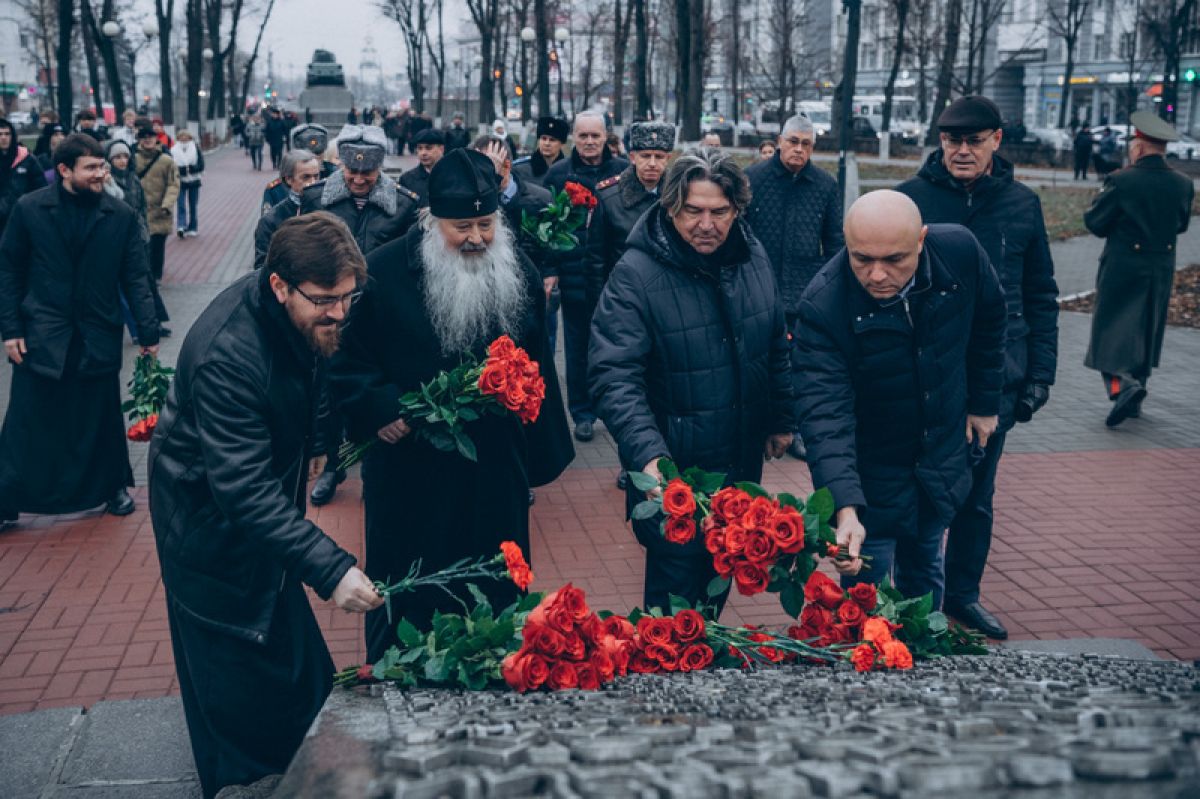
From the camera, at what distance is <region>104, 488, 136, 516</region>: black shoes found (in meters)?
6.66

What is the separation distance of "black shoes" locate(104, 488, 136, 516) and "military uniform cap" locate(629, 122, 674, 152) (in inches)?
143

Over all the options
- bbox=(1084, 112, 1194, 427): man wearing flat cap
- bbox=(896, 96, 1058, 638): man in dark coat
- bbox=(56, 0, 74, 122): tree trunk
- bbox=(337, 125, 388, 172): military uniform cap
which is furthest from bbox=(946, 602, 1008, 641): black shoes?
bbox=(56, 0, 74, 122): tree trunk

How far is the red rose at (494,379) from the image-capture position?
12.4 ft

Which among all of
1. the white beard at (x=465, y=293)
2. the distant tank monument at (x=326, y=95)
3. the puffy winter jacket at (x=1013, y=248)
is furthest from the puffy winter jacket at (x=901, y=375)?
the distant tank monument at (x=326, y=95)

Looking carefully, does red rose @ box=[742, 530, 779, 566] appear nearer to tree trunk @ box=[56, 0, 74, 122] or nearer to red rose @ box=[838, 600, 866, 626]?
red rose @ box=[838, 600, 866, 626]

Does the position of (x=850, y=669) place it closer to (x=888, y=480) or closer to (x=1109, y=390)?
(x=888, y=480)

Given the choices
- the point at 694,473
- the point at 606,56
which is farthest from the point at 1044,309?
the point at 606,56

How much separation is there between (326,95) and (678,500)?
5241 centimetres

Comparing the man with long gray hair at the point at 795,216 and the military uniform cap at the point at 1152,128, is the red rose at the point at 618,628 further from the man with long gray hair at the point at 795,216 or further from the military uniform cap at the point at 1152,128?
→ the military uniform cap at the point at 1152,128

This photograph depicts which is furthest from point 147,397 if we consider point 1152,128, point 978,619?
point 1152,128

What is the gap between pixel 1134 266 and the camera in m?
8.66

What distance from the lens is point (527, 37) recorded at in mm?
41625

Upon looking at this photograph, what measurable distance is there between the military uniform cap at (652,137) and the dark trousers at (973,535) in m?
3.13

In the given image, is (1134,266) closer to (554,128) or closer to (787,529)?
(554,128)
